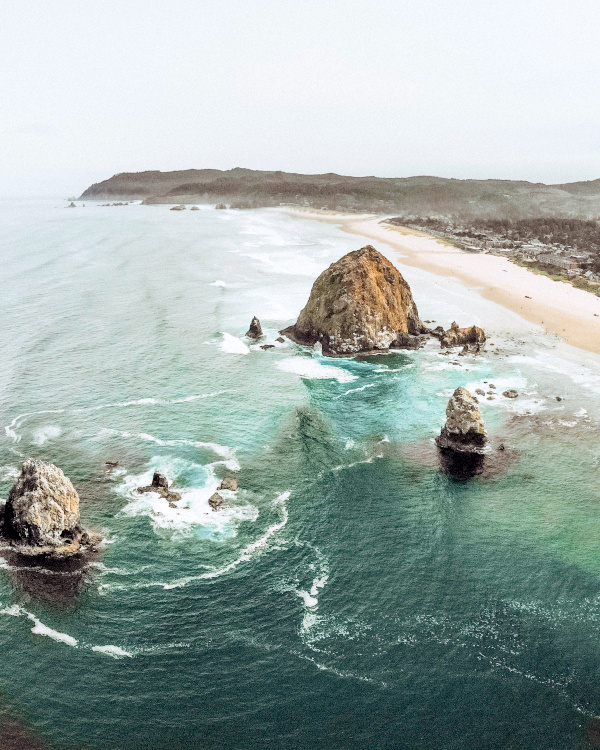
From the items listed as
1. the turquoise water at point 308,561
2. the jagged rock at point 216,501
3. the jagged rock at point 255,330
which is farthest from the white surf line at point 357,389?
the jagged rock at point 255,330

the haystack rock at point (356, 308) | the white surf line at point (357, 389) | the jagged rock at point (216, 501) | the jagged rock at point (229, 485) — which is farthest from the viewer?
the haystack rock at point (356, 308)

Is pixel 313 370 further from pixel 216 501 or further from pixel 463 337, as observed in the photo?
pixel 216 501

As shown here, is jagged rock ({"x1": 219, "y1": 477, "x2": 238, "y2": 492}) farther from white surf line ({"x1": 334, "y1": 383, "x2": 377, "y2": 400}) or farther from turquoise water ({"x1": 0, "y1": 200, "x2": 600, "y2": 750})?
white surf line ({"x1": 334, "y1": 383, "x2": 377, "y2": 400})

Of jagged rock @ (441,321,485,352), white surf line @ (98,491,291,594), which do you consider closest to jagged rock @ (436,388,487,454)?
white surf line @ (98,491,291,594)

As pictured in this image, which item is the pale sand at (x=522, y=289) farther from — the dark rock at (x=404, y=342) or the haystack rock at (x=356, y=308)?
the haystack rock at (x=356, y=308)

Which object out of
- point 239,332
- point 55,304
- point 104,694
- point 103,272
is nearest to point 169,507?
point 104,694
